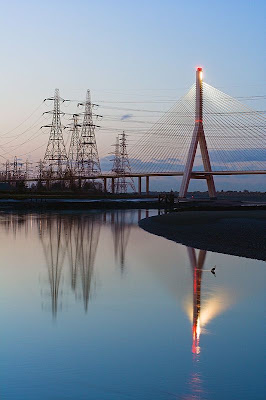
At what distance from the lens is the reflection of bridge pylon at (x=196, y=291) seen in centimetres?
725

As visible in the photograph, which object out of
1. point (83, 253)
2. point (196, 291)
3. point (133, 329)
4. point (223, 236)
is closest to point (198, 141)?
point (223, 236)

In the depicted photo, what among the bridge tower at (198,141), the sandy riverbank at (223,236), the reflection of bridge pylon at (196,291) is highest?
the bridge tower at (198,141)

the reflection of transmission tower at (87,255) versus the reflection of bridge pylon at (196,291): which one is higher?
the reflection of bridge pylon at (196,291)

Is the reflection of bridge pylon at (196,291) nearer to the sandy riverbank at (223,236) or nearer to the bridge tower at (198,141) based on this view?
the sandy riverbank at (223,236)

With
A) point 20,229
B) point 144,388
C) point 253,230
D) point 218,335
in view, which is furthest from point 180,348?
point 20,229

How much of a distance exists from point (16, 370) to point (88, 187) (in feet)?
289

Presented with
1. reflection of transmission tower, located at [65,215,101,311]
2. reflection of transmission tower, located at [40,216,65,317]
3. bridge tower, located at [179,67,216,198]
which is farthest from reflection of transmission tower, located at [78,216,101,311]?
bridge tower, located at [179,67,216,198]

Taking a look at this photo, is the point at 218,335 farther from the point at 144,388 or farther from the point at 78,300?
the point at 78,300

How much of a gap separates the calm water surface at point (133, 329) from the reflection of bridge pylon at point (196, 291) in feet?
0.07

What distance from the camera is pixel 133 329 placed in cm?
776

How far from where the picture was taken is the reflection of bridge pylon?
725 centimetres

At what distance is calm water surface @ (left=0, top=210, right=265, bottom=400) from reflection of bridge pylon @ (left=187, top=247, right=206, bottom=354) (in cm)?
2

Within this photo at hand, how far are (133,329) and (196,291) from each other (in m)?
3.08

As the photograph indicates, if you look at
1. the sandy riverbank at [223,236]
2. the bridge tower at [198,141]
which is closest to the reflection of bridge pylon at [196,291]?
the sandy riverbank at [223,236]
